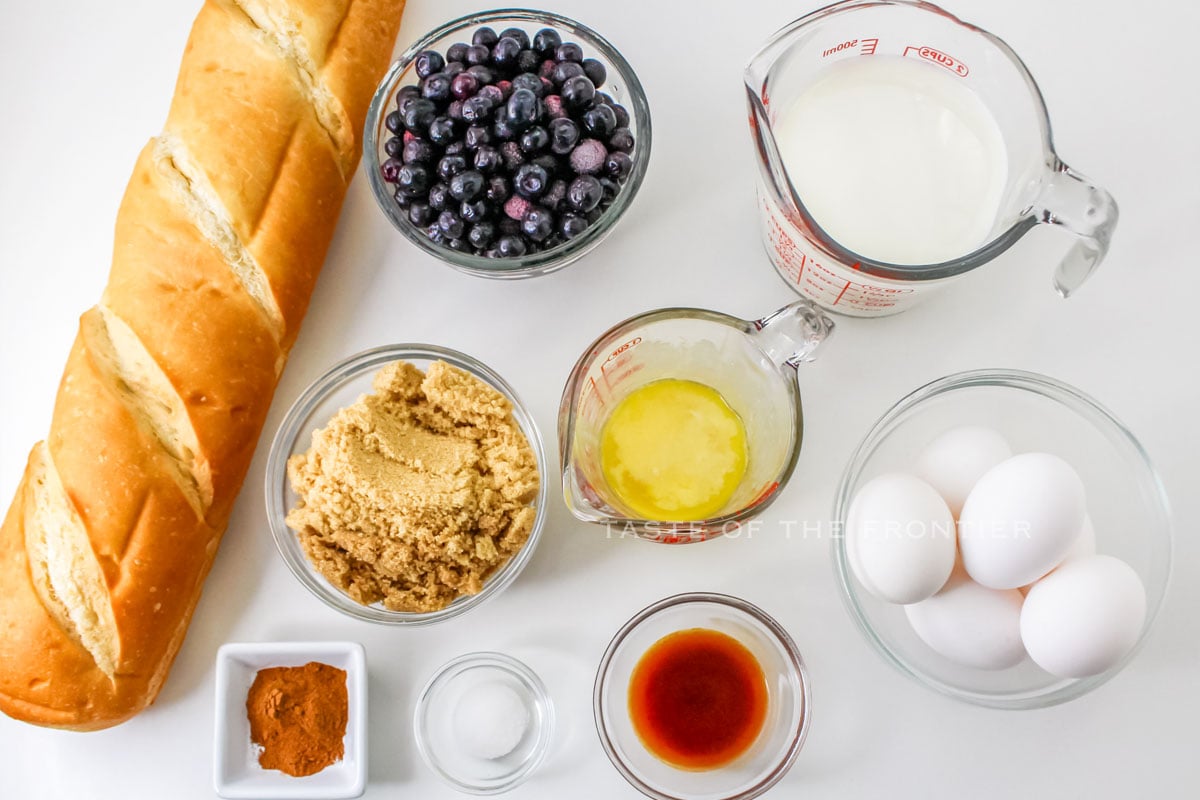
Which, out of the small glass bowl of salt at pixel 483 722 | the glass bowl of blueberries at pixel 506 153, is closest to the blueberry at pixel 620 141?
the glass bowl of blueberries at pixel 506 153

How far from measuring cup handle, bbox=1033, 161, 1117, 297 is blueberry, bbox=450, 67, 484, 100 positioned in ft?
2.34

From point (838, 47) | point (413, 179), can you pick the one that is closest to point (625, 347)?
point (413, 179)

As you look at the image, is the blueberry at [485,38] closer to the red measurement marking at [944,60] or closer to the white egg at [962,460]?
the red measurement marking at [944,60]

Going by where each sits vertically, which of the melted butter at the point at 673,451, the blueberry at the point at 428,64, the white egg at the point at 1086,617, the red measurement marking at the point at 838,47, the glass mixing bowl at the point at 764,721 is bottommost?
the glass mixing bowl at the point at 764,721

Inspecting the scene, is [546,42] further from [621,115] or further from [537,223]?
[537,223]

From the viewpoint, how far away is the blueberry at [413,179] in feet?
4.10

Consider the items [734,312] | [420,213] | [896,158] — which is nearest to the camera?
[896,158]

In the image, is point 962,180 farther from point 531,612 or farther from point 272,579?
point 272,579

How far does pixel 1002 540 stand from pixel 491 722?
72 cm

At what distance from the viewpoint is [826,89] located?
1.19 m

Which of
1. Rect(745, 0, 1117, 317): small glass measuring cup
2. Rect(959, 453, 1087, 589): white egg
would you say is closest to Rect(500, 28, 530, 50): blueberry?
Rect(745, 0, 1117, 317): small glass measuring cup

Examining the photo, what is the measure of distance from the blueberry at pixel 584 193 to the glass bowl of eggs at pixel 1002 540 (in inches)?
18.9

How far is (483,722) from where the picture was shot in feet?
4.34

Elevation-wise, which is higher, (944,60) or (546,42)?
(944,60)
